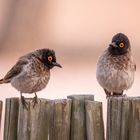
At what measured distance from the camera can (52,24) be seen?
40.0ft

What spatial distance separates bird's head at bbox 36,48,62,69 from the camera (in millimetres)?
6422

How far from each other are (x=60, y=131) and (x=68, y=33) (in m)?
7.41

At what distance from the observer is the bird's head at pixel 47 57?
21.1ft

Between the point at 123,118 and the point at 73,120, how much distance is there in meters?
0.34

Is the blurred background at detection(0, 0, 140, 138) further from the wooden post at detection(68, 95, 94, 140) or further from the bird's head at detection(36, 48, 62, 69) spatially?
the wooden post at detection(68, 95, 94, 140)

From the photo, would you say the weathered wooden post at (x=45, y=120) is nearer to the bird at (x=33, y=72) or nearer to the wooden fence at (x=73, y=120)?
the wooden fence at (x=73, y=120)

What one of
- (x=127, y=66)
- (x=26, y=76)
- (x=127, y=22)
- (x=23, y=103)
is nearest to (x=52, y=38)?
(x=127, y=22)

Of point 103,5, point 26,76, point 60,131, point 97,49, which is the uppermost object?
point 103,5

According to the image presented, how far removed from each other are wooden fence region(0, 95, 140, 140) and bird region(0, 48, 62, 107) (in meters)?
1.38

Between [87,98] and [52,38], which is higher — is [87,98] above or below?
below

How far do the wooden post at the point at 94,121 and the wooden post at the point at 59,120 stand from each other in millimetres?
136

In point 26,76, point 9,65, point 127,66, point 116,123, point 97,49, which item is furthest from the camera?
point 97,49

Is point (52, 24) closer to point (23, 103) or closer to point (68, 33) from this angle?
point (68, 33)

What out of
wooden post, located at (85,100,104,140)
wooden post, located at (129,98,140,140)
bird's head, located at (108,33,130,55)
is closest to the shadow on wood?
wooden post, located at (85,100,104,140)
